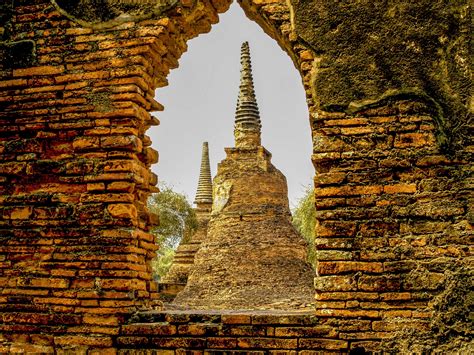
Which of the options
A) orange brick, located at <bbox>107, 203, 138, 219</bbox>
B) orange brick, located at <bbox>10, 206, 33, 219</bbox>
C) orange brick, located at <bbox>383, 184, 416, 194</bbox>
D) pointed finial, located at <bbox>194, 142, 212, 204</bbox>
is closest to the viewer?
orange brick, located at <bbox>383, 184, 416, 194</bbox>

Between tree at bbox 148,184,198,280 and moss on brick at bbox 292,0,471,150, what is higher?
tree at bbox 148,184,198,280

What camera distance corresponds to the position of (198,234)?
23.7 metres

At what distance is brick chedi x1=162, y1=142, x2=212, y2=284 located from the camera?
21578 millimetres

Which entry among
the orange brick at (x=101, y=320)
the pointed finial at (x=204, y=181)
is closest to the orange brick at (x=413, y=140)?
the orange brick at (x=101, y=320)

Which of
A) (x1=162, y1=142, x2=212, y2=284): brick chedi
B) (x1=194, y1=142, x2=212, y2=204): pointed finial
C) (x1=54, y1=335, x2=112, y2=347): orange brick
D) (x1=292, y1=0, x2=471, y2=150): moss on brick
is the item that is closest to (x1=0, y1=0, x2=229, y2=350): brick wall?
(x1=54, y1=335, x2=112, y2=347): orange brick

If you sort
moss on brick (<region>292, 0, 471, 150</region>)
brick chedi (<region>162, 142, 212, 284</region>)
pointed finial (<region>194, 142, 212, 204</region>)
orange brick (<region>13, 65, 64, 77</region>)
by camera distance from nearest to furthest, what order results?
moss on brick (<region>292, 0, 471, 150</region>)
orange brick (<region>13, 65, 64, 77</region>)
brick chedi (<region>162, 142, 212, 284</region>)
pointed finial (<region>194, 142, 212, 204</region>)

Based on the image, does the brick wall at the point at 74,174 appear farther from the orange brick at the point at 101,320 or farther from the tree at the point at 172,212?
the tree at the point at 172,212

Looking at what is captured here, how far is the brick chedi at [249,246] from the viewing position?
14.6m

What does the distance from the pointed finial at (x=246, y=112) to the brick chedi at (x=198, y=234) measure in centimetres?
589

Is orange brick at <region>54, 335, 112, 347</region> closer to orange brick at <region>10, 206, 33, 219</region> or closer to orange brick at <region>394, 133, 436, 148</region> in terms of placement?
orange brick at <region>10, 206, 33, 219</region>

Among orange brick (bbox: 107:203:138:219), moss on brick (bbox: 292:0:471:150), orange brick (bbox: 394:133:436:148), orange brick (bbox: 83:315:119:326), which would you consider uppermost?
moss on brick (bbox: 292:0:471:150)

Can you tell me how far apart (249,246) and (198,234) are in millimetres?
8364

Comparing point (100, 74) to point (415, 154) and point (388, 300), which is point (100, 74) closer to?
point (415, 154)

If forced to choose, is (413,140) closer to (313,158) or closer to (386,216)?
(386,216)
